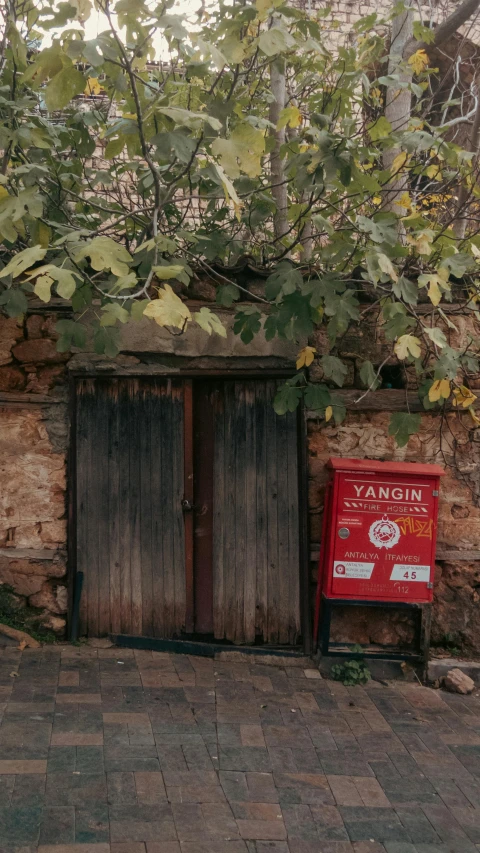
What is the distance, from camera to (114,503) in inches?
215

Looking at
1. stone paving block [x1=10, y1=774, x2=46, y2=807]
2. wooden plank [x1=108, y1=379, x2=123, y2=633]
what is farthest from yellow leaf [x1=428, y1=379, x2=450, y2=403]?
stone paving block [x1=10, y1=774, x2=46, y2=807]

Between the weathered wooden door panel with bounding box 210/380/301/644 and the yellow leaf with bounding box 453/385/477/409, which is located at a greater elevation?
the yellow leaf with bounding box 453/385/477/409

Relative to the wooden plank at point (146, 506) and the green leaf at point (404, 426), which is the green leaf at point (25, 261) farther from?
the green leaf at point (404, 426)

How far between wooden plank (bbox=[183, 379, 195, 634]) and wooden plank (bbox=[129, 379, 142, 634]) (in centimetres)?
30

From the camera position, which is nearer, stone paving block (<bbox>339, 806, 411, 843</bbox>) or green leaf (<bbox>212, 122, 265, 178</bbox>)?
stone paving block (<bbox>339, 806, 411, 843</bbox>)

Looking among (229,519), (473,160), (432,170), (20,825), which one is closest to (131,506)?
(229,519)

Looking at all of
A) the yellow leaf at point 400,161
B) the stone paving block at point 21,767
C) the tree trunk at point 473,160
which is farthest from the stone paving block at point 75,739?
the tree trunk at point 473,160

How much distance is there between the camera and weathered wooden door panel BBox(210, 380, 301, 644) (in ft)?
18.0

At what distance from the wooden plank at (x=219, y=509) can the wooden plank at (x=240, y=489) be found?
0.09 metres

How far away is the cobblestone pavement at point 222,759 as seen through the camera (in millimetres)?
3396

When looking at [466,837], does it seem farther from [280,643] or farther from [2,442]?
[2,442]

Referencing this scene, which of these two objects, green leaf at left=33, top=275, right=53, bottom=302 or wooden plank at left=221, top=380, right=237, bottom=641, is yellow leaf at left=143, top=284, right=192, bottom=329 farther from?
wooden plank at left=221, top=380, right=237, bottom=641

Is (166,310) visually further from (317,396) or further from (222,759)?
(222,759)

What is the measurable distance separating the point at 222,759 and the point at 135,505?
1.96 meters
